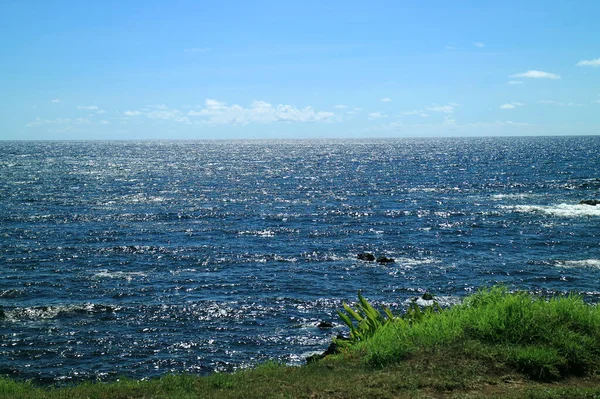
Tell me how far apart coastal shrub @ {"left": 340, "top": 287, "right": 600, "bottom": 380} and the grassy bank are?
24mm

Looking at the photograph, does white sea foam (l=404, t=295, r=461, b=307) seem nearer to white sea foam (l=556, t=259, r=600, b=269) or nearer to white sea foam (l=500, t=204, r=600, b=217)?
white sea foam (l=556, t=259, r=600, b=269)

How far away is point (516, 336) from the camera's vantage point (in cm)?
1311

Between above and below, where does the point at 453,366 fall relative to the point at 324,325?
above

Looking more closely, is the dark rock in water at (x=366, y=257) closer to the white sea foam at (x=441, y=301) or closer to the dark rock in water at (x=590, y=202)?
the white sea foam at (x=441, y=301)

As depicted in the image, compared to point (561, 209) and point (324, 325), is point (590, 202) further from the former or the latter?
point (324, 325)

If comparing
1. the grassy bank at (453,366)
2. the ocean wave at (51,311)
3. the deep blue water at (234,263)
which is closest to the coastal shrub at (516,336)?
the grassy bank at (453,366)

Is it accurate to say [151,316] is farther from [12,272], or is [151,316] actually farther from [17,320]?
[12,272]

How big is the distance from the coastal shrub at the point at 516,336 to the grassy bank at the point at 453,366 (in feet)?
0.08

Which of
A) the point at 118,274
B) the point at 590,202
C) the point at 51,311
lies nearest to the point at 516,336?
the point at 51,311

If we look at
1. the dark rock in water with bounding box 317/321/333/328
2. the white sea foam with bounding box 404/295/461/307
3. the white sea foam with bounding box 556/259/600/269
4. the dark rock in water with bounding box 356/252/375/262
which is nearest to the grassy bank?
the dark rock in water with bounding box 317/321/333/328

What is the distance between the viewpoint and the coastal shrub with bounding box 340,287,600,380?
12039 mm

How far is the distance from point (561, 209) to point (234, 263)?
1912 inches

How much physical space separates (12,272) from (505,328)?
3924 cm

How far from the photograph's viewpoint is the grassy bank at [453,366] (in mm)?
11195
